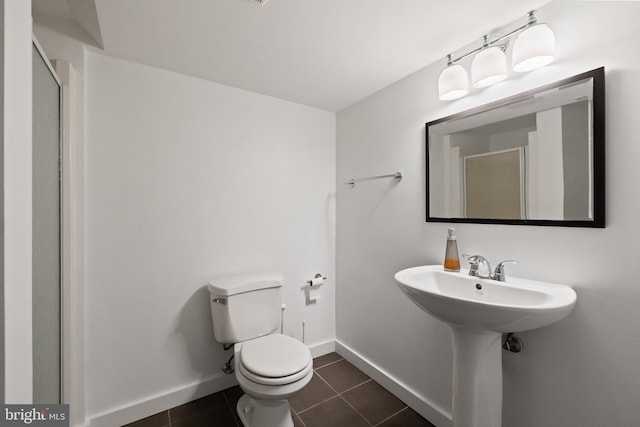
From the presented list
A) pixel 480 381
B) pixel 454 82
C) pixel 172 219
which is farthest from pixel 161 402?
pixel 454 82

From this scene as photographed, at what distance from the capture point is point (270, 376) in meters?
1.27

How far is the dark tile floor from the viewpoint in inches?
60.1

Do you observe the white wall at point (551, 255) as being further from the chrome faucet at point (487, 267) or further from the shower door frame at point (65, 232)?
the shower door frame at point (65, 232)

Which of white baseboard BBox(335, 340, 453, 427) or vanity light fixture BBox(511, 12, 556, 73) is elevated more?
vanity light fixture BBox(511, 12, 556, 73)

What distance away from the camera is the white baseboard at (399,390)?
147 cm

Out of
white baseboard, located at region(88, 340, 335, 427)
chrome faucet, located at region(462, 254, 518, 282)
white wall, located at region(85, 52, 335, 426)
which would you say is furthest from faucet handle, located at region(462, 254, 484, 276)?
white baseboard, located at region(88, 340, 335, 427)

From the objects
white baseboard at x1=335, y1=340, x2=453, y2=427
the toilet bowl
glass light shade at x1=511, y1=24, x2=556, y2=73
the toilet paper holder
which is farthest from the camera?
the toilet paper holder

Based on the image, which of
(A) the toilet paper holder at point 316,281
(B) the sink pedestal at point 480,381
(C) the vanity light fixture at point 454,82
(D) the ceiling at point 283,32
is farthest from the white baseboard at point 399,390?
(D) the ceiling at point 283,32

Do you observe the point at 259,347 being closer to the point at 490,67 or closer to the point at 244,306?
the point at 244,306

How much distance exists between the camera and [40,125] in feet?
3.36

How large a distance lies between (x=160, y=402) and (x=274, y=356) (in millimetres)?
837

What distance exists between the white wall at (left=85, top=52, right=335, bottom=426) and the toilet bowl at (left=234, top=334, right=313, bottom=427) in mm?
424

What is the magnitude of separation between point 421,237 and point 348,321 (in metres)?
1.00

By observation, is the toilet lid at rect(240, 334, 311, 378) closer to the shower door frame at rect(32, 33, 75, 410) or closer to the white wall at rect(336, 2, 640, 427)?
the white wall at rect(336, 2, 640, 427)
